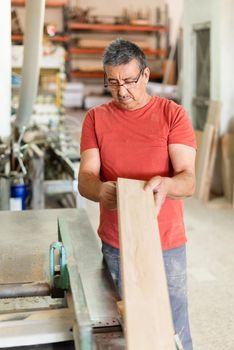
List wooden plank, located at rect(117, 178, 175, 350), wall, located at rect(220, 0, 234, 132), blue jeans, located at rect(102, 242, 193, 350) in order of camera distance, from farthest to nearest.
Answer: wall, located at rect(220, 0, 234, 132)
blue jeans, located at rect(102, 242, 193, 350)
wooden plank, located at rect(117, 178, 175, 350)

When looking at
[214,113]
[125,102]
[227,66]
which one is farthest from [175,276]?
[227,66]

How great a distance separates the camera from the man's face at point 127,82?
1.55 metres

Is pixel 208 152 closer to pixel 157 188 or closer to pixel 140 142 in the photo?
pixel 140 142

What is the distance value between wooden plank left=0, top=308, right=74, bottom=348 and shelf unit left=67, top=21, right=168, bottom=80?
8892 mm

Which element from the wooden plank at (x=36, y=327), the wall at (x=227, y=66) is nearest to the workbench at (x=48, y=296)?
the wooden plank at (x=36, y=327)

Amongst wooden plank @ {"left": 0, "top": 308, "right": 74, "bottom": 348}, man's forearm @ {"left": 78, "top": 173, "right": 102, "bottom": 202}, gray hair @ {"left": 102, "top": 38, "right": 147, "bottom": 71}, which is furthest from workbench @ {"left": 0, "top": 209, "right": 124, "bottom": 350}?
gray hair @ {"left": 102, "top": 38, "right": 147, "bottom": 71}

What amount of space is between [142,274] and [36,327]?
0.91 ft

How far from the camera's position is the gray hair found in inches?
61.2

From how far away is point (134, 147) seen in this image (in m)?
1.65

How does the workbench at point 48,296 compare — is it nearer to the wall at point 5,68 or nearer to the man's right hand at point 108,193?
the man's right hand at point 108,193

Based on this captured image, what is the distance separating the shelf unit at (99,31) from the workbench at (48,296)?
26.5 feet

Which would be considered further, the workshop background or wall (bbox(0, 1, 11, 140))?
wall (bbox(0, 1, 11, 140))

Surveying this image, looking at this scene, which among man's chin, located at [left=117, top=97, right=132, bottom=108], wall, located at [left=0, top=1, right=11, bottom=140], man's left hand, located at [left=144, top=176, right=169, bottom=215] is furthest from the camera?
wall, located at [left=0, top=1, right=11, bottom=140]

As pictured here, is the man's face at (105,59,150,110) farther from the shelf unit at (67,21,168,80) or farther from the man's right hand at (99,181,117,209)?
the shelf unit at (67,21,168,80)
